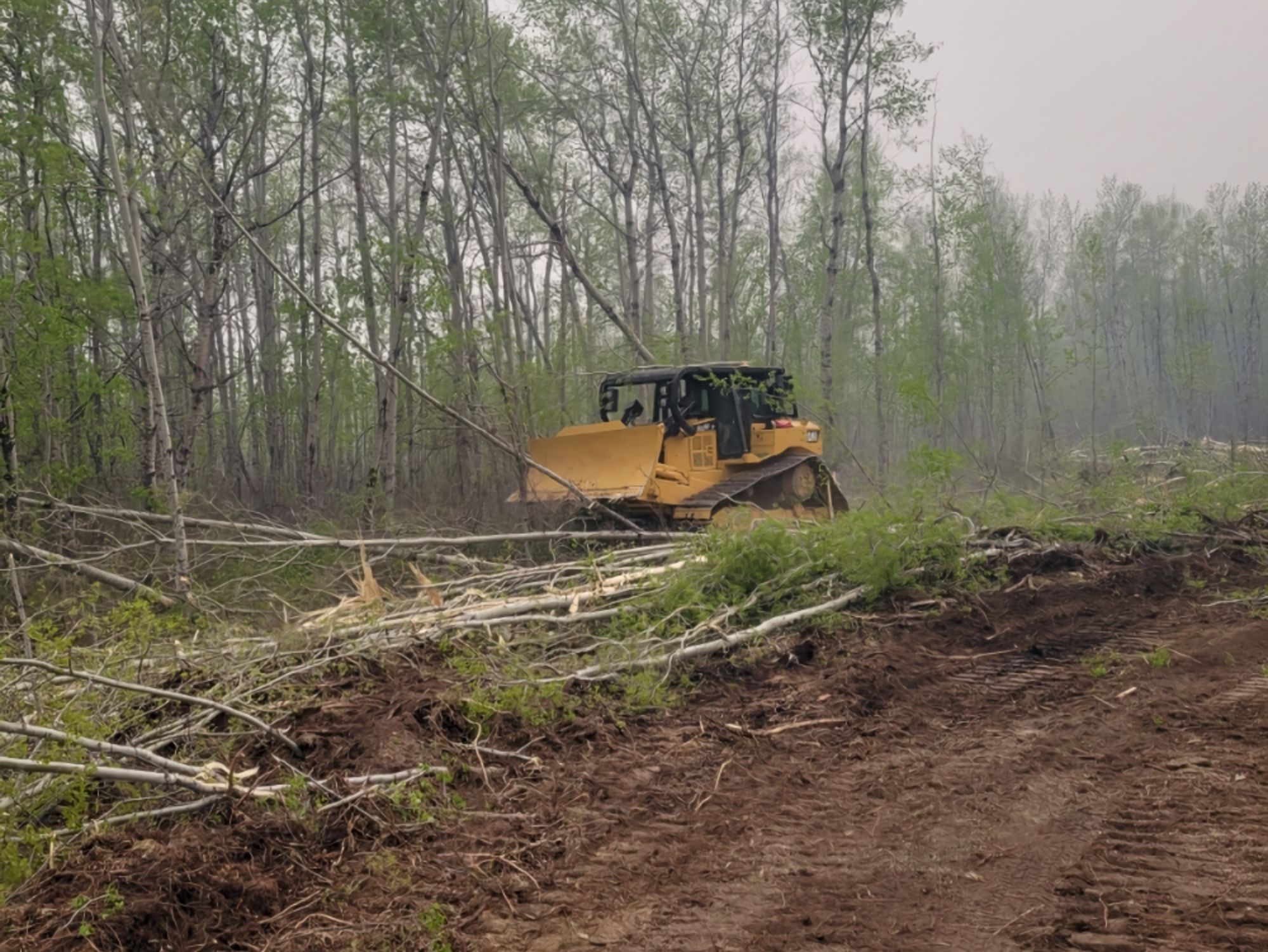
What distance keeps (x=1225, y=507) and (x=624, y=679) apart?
8.42 m

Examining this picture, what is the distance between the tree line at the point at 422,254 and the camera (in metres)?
11.2

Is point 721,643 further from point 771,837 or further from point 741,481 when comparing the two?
point 741,481

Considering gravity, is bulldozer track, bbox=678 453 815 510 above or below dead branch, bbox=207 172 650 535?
below

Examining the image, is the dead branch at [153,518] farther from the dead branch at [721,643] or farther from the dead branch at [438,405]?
the dead branch at [721,643]

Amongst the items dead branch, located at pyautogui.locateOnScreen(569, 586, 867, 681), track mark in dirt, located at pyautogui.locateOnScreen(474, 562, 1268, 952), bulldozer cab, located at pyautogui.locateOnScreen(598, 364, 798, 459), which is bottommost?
track mark in dirt, located at pyautogui.locateOnScreen(474, 562, 1268, 952)

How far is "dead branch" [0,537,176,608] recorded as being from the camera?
7.54 metres

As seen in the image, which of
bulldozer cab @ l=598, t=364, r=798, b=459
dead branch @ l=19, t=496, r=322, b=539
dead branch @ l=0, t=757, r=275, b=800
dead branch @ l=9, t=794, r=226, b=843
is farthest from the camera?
bulldozer cab @ l=598, t=364, r=798, b=459

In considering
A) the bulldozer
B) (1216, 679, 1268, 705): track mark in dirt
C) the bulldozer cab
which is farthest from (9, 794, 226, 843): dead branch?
the bulldozer cab

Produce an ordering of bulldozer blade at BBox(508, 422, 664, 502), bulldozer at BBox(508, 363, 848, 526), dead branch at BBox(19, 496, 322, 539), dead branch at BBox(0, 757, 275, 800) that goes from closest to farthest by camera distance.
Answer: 1. dead branch at BBox(0, 757, 275, 800)
2. dead branch at BBox(19, 496, 322, 539)
3. bulldozer blade at BBox(508, 422, 664, 502)
4. bulldozer at BBox(508, 363, 848, 526)

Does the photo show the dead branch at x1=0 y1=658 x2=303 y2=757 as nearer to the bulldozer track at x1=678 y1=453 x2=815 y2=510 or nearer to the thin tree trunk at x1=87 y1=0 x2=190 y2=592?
the thin tree trunk at x1=87 y1=0 x2=190 y2=592

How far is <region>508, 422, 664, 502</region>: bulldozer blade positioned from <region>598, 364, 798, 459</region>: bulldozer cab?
47cm

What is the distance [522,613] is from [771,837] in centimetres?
313

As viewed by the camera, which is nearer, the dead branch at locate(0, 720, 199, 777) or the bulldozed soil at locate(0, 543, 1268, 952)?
the bulldozed soil at locate(0, 543, 1268, 952)

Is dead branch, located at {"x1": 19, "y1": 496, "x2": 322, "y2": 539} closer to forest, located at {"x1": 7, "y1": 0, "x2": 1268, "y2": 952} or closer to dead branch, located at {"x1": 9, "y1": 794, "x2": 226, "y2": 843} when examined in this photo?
forest, located at {"x1": 7, "y1": 0, "x2": 1268, "y2": 952}
